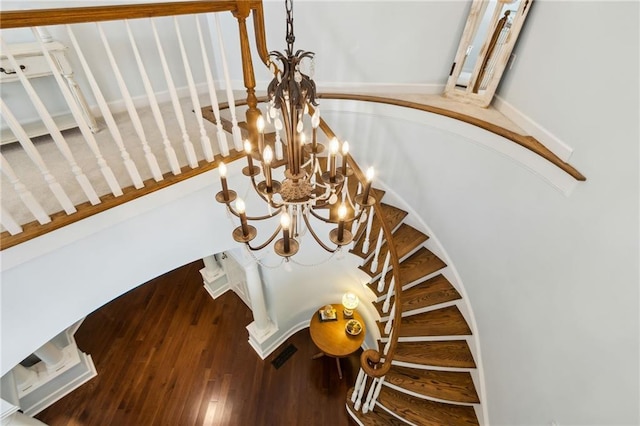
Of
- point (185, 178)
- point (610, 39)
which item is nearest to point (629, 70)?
point (610, 39)

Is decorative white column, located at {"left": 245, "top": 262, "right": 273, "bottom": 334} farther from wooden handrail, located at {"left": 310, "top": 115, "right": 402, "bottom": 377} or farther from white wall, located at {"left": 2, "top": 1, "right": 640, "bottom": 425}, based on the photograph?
wooden handrail, located at {"left": 310, "top": 115, "right": 402, "bottom": 377}

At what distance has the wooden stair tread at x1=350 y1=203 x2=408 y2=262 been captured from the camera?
2796mm

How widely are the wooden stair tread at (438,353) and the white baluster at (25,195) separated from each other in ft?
8.77

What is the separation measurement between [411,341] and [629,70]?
239 centimetres

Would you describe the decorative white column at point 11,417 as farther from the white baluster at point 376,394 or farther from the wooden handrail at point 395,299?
the white baluster at point 376,394

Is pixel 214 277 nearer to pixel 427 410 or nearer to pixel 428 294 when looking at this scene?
pixel 428 294

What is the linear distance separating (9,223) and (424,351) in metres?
2.97

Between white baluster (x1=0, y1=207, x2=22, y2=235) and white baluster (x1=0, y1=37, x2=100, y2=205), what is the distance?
30 cm

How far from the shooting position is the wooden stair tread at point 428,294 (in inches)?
109

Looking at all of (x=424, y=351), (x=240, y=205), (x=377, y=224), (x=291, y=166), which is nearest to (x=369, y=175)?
(x=291, y=166)

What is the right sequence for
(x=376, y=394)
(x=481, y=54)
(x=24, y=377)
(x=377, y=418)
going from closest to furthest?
(x=481, y=54)
(x=376, y=394)
(x=377, y=418)
(x=24, y=377)

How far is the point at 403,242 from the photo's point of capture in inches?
117

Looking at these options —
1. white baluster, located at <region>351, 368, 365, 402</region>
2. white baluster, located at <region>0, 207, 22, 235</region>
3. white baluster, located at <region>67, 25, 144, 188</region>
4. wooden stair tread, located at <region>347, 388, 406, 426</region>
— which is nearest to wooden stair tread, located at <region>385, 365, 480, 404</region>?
white baluster, located at <region>351, 368, 365, 402</region>

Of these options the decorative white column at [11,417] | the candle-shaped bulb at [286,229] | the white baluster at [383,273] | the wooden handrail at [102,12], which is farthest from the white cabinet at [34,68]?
the white baluster at [383,273]
